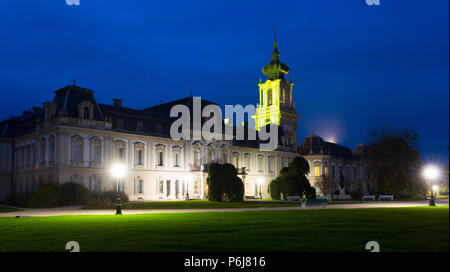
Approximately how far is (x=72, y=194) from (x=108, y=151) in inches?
369

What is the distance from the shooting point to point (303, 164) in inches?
1955

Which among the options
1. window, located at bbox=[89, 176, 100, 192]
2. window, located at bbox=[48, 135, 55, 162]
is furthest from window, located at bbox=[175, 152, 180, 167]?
window, located at bbox=[48, 135, 55, 162]

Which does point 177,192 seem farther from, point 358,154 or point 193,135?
point 358,154

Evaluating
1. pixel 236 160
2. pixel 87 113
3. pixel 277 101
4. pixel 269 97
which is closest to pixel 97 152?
pixel 87 113

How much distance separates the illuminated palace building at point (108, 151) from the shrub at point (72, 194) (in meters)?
4.30

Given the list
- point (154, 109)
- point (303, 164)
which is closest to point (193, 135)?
point (154, 109)

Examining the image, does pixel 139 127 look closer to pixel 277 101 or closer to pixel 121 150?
pixel 121 150

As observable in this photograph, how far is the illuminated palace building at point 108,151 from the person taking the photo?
4378 cm

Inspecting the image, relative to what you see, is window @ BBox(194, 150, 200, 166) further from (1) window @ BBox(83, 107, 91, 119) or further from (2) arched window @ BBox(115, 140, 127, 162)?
(1) window @ BBox(83, 107, 91, 119)

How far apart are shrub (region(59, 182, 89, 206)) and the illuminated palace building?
14.1ft

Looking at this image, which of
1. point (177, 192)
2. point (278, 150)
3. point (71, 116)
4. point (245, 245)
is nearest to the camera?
point (245, 245)

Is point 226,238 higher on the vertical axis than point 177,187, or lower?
higher

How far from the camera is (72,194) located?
3775 cm

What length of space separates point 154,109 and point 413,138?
114ft
